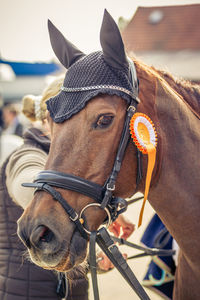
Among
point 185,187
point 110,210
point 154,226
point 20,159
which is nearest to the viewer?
point 110,210

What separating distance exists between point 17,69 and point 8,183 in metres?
9.23

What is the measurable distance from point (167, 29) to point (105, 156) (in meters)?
12.6

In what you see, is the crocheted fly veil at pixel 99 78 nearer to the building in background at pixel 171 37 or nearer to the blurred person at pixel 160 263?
the blurred person at pixel 160 263

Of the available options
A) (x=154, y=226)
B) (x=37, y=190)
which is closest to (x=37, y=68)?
(x=154, y=226)

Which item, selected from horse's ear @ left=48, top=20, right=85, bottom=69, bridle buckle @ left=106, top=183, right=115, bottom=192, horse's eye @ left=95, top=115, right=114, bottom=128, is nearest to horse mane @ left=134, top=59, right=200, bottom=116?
horse's ear @ left=48, top=20, right=85, bottom=69

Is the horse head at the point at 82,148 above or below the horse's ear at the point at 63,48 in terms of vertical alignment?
below

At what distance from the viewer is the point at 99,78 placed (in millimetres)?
1594

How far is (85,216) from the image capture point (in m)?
1.51

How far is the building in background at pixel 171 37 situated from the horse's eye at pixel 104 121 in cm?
1030

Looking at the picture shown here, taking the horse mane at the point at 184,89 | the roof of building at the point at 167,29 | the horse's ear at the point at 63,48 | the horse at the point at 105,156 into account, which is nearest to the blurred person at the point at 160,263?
the horse at the point at 105,156

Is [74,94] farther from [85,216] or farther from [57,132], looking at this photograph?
[85,216]

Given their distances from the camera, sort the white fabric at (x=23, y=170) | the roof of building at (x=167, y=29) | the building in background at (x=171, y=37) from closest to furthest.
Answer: the white fabric at (x=23, y=170)
the building in background at (x=171, y=37)
the roof of building at (x=167, y=29)

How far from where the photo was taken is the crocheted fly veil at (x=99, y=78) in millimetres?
1531

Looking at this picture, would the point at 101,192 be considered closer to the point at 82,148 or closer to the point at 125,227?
the point at 82,148
